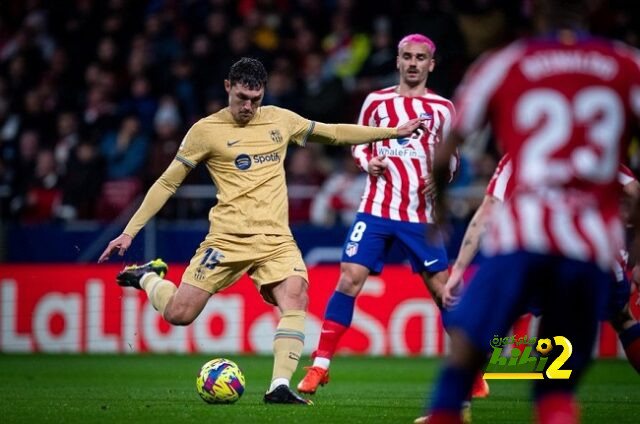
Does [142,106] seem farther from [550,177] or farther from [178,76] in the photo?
[550,177]

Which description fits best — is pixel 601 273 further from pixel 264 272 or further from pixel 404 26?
pixel 404 26

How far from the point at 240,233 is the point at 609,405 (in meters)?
2.83

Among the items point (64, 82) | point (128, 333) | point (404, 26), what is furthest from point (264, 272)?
point (64, 82)

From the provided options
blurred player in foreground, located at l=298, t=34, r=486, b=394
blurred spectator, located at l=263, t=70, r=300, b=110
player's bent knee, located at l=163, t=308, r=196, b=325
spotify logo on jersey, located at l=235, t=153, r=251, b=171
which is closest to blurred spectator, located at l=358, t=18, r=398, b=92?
blurred spectator, located at l=263, t=70, r=300, b=110

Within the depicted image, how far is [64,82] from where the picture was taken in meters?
18.3

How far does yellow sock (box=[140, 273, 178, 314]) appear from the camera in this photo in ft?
27.6

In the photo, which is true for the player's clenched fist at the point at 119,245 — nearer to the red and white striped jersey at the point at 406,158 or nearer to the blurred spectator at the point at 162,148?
A: the red and white striped jersey at the point at 406,158

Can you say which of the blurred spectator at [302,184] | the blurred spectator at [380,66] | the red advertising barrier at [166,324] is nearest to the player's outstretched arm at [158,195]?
the red advertising barrier at [166,324]

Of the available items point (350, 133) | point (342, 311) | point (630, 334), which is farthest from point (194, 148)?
point (630, 334)

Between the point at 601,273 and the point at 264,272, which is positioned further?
the point at 264,272

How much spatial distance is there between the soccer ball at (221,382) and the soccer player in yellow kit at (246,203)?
264 millimetres

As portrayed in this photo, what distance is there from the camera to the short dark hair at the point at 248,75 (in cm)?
786

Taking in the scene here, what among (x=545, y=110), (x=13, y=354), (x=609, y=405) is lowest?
(x=13, y=354)

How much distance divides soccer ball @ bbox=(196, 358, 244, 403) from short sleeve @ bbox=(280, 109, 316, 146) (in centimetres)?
162
